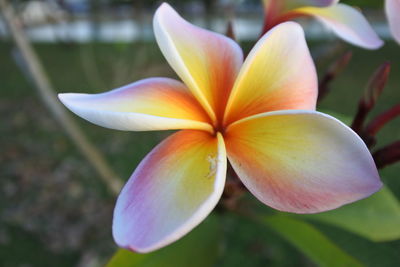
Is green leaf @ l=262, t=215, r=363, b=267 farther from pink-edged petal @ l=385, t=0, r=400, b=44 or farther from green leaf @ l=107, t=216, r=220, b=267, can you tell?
pink-edged petal @ l=385, t=0, r=400, b=44

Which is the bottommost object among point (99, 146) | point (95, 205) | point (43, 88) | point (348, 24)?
point (99, 146)

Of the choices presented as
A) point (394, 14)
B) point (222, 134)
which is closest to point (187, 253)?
point (222, 134)

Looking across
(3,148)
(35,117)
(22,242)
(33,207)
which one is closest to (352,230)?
(22,242)

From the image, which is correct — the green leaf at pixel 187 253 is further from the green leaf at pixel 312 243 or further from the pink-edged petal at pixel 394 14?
the pink-edged petal at pixel 394 14

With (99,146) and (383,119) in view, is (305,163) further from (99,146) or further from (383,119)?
(99,146)

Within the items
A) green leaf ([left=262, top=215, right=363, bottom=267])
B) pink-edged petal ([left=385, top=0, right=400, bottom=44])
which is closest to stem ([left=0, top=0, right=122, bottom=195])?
green leaf ([left=262, top=215, right=363, bottom=267])

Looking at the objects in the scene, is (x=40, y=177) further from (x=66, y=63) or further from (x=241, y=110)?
(x=66, y=63)
